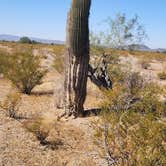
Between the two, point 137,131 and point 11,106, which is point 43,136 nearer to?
point 11,106

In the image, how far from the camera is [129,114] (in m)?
6.57

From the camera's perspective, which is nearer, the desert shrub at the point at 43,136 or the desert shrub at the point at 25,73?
the desert shrub at the point at 43,136

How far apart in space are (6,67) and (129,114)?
419 inches

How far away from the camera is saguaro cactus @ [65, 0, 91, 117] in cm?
1045

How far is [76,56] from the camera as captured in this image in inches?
420

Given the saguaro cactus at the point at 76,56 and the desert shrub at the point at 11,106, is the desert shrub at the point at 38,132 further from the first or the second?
the saguaro cactus at the point at 76,56

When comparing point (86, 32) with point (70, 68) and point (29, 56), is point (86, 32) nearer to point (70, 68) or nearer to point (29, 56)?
point (70, 68)

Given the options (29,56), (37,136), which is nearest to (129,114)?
(37,136)

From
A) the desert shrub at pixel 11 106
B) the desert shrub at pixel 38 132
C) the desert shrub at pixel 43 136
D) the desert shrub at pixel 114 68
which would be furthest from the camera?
the desert shrub at pixel 114 68

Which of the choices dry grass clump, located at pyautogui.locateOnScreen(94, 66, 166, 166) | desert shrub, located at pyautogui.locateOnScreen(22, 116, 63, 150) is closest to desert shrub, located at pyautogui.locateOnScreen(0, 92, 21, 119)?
desert shrub, located at pyautogui.locateOnScreen(22, 116, 63, 150)

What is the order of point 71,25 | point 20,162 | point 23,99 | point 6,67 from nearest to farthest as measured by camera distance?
point 20,162
point 71,25
point 23,99
point 6,67

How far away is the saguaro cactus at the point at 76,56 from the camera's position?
34.3 ft

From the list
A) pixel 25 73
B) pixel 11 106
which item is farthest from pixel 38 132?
pixel 25 73

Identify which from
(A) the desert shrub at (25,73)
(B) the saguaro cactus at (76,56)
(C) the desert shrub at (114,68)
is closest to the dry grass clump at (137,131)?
(B) the saguaro cactus at (76,56)
